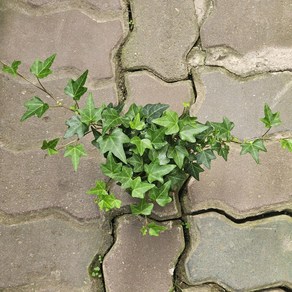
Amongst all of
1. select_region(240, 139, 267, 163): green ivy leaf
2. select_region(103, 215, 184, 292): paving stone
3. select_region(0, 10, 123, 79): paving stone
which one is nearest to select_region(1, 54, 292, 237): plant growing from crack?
select_region(240, 139, 267, 163): green ivy leaf

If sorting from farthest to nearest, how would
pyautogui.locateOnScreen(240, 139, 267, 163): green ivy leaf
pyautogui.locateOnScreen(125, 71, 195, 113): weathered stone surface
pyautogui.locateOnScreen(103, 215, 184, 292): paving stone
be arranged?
pyautogui.locateOnScreen(125, 71, 195, 113): weathered stone surface, pyautogui.locateOnScreen(103, 215, 184, 292): paving stone, pyautogui.locateOnScreen(240, 139, 267, 163): green ivy leaf

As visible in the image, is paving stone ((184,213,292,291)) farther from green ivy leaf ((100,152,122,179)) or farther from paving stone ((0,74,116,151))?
paving stone ((0,74,116,151))

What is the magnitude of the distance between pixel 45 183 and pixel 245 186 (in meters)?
0.57

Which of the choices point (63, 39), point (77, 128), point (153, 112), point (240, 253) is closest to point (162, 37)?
point (63, 39)

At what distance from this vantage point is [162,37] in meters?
1.60

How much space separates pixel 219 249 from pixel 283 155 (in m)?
0.33

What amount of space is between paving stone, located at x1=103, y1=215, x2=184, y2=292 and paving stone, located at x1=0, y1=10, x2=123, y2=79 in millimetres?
472

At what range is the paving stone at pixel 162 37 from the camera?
157cm

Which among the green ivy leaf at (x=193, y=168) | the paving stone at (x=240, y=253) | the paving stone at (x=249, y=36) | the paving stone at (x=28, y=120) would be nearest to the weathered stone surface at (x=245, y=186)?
the paving stone at (x=240, y=253)

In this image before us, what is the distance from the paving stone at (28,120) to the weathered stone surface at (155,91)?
0.19 ft

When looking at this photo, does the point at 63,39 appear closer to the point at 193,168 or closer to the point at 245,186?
the point at 193,168

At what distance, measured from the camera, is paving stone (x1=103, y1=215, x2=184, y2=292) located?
143 centimetres

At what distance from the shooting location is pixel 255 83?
5.10ft

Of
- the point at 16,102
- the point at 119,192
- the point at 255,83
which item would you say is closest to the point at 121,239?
the point at 119,192
